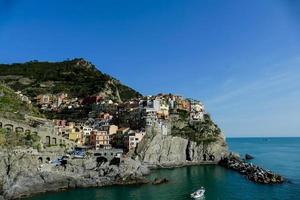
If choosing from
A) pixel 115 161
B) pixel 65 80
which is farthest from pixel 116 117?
pixel 65 80

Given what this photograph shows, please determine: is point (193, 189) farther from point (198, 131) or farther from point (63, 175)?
point (198, 131)

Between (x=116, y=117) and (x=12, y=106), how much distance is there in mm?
23271

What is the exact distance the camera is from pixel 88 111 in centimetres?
8462

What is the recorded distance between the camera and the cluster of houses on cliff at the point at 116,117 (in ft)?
214

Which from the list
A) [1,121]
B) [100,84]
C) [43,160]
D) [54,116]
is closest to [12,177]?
[43,160]

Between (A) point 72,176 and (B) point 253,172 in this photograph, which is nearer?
(A) point 72,176

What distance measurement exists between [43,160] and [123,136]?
63.7ft

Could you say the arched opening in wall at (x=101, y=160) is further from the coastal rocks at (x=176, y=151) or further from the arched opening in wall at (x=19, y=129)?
Answer: the arched opening in wall at (x=19, y=129)

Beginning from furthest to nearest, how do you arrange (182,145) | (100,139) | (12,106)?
(182,145) → (100,139) → (12,106)

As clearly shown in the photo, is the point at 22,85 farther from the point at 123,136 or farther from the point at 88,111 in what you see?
the point at 123,136

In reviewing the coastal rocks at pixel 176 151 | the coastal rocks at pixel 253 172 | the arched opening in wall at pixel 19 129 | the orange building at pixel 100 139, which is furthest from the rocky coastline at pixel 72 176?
the orange building at pixel 100 139

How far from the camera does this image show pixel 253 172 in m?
54.4

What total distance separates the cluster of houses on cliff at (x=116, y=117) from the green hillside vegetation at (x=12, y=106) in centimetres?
601

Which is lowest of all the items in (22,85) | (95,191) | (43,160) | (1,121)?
(95,191)
